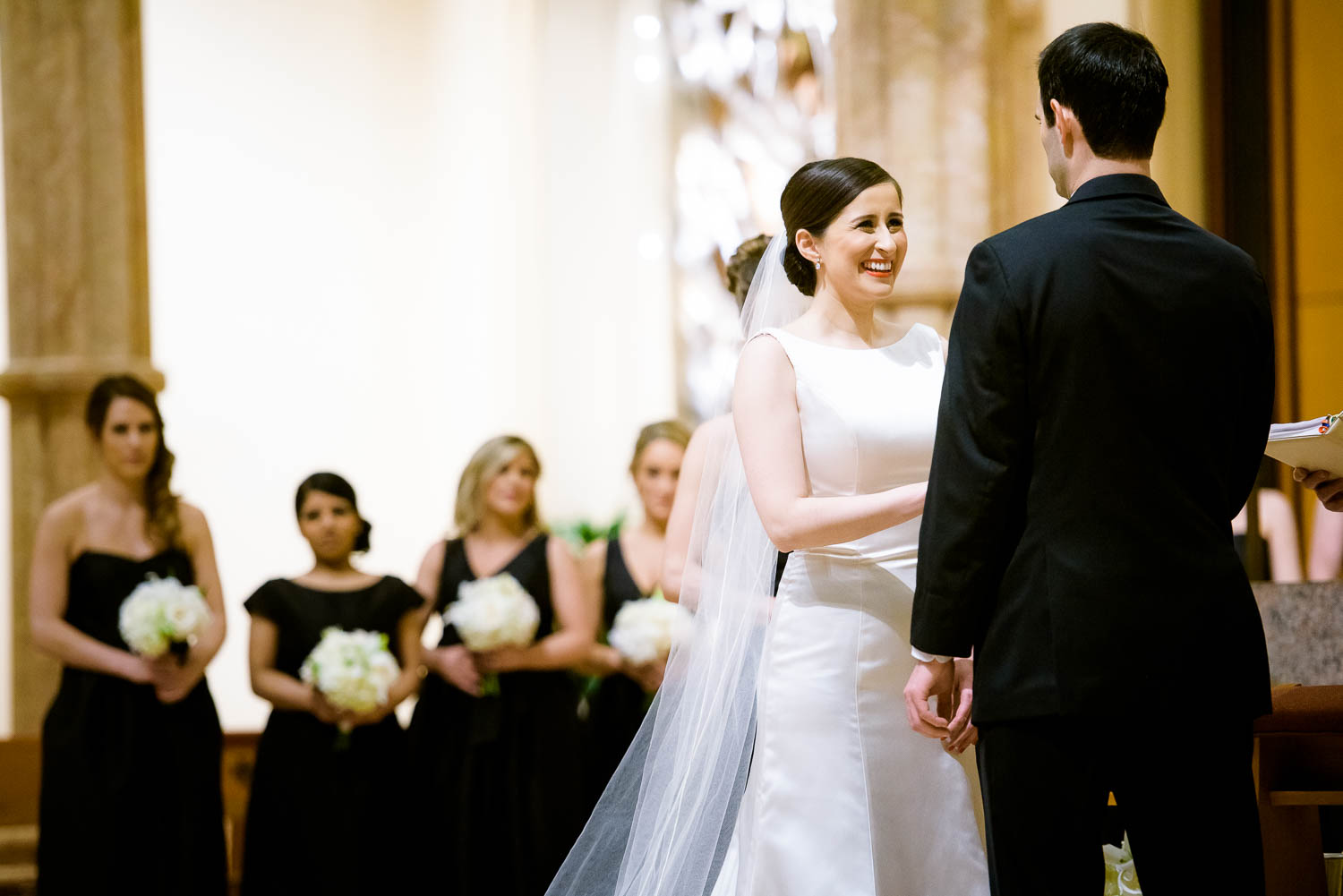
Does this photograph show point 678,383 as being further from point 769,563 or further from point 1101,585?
point 1101,585

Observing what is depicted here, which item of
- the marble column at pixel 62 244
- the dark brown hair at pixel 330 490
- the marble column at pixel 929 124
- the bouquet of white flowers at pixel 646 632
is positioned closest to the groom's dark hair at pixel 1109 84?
the bouquet of white flowers at pixel 646 632

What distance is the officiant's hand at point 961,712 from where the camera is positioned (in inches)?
100

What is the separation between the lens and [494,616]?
5.16m

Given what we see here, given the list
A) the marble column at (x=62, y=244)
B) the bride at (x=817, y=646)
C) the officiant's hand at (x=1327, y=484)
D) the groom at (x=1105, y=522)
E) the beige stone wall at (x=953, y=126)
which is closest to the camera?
the groom at (x=1105, y=522)

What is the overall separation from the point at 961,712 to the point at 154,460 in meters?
3.84

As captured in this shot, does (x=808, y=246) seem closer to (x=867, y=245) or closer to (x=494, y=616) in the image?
(x=867, y=245)

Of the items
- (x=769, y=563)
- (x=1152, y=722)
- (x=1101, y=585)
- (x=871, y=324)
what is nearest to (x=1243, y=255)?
(x=1101, y=585)

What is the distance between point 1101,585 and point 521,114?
25.8ft

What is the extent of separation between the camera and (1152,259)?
7.20ft

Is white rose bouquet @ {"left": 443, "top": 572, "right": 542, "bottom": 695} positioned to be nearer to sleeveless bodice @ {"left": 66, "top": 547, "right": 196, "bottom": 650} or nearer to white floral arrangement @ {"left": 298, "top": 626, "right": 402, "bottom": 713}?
white floral arrangement @ {"left": 298, "top": 626, "right": 402, "bottom": 713}

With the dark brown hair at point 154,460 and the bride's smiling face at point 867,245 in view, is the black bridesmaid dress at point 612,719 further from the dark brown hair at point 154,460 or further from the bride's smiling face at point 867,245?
the bride's smiling face at point 867,245

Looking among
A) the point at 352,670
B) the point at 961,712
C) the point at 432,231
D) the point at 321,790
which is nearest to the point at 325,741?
the point at 321,790

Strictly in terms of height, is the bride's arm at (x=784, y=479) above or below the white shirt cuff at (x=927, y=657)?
above

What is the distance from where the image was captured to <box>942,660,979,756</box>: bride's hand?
2.54m
